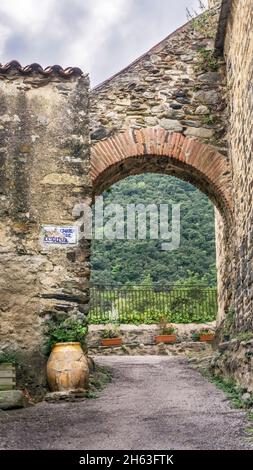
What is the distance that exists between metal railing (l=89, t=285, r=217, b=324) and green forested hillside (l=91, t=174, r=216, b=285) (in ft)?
8.34

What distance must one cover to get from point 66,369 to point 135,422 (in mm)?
1247

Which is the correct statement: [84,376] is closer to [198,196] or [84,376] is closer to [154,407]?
[154,407]

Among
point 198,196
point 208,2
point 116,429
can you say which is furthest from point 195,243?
point 116,429

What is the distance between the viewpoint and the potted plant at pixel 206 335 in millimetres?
11875

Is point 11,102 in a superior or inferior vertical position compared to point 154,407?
superior

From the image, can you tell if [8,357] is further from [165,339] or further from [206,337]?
[206,337]

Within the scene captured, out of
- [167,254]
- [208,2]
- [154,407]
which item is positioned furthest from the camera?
[167,254]

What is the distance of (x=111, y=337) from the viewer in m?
11.8

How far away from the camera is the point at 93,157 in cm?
834

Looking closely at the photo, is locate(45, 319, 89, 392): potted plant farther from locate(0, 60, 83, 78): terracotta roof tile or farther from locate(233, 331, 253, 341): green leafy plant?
locate(0, 60, 83, 78): terracotta roof tile

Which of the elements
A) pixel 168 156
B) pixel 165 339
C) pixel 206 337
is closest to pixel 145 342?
pixel 165 339

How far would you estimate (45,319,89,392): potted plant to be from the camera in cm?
563

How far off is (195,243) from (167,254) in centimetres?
101

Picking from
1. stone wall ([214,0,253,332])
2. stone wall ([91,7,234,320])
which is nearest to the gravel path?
stone wall ([214,0,253,332])
